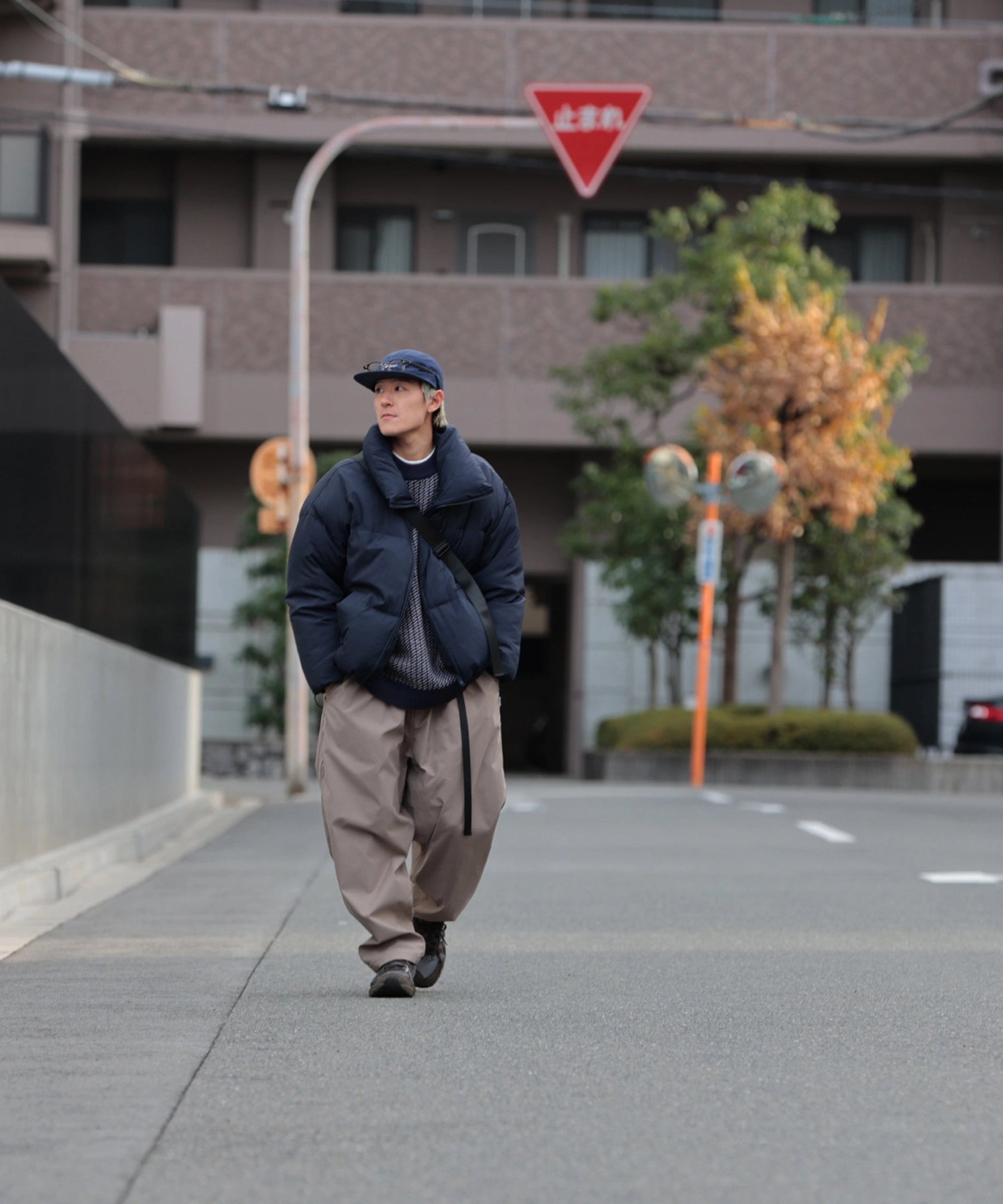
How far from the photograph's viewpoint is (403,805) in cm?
656

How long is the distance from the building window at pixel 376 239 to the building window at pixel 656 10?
420 cm

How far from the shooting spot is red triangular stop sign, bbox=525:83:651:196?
21.3 meters

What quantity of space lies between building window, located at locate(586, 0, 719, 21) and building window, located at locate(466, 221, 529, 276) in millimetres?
3427

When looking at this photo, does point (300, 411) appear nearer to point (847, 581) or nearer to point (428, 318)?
point (847, 581)

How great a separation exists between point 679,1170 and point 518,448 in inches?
1131

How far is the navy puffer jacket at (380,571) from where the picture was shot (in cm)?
631

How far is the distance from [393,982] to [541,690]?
32.3 metres

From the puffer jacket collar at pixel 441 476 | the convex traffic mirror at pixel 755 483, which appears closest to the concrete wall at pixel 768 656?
the convex traffic mirror at pixel 755 483

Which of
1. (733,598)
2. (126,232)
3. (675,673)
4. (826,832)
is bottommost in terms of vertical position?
(826,832)

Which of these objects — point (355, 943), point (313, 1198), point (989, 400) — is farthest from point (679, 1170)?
point (989, 400)

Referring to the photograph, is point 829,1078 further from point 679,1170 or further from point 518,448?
point 518,448

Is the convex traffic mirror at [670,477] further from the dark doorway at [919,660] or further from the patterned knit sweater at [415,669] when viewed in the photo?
the patterned knit sweater at [415,669]

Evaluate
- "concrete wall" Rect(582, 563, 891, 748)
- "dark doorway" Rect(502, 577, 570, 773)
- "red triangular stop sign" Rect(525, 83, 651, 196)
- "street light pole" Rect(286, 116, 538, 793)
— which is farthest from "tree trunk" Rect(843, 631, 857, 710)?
"street light pole" Rect(286, 116, 538, 793)

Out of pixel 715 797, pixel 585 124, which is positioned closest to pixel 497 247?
pixel 585 124
